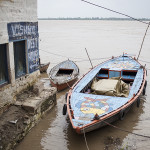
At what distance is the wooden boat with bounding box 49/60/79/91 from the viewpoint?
11023 mm

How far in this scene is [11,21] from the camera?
6.18 m

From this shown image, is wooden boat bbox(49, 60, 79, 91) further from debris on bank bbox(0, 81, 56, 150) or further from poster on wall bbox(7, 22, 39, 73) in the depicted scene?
poster on wall bbox(7, 22, 39, 73)

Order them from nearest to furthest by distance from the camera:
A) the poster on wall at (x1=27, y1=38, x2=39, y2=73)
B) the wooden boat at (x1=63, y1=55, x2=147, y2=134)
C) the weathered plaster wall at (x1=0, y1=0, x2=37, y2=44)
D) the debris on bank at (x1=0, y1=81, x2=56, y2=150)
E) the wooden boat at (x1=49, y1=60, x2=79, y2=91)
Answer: the debris on bank at (x1=0, y1=81, x2=56, y2=150) → the weathered plaster wall at (x1=0, y1=0, x2=37, y2=44) → the wooden boat at (x1=63, y1=55, x2=147, y2=134) → the poster on wall at (x1=27, y1=38, x2=39, y2=73) → the wooden boat at (x1=49, y1=60, x2=79, y2=91)

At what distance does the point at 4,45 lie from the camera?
20.2 ft

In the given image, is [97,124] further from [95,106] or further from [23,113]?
[23,113]

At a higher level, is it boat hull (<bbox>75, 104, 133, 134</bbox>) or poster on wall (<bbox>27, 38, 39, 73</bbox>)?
poster on wall (<bbox>27, 38, 39, 73</bbox>)

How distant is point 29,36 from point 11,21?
1.13 metres

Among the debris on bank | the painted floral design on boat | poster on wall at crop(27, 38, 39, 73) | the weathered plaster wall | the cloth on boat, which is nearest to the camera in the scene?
the debris on bank

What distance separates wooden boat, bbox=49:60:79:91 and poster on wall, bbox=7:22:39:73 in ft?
10.0

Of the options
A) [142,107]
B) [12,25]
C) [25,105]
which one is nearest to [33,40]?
[12,25]

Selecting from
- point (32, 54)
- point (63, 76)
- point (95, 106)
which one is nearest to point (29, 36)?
point (32, 54)

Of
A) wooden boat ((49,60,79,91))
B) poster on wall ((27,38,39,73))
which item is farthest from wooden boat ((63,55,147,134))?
poster on wall ((27,38,39,73))

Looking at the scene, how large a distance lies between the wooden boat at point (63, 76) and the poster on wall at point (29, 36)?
306cm

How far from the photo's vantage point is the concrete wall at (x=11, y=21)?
5.88 m
